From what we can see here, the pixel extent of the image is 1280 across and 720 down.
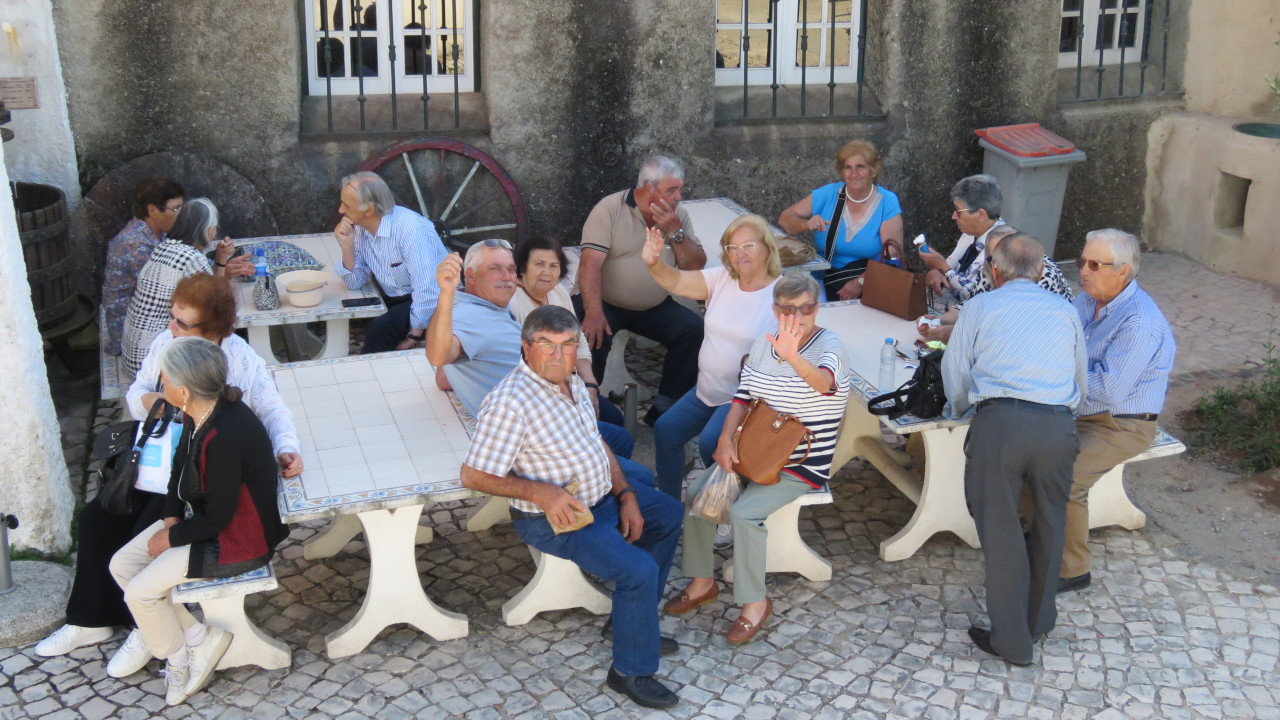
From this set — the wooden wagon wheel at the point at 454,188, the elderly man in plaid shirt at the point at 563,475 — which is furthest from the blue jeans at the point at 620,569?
the wooden wagon wheel at the point at 454,188

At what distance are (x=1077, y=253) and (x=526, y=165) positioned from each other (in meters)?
4.35

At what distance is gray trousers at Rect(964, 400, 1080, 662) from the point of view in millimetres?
4570

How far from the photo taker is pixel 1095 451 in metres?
5.05

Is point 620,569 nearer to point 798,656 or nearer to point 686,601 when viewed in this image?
point 686,601

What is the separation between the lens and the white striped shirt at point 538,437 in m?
4.39

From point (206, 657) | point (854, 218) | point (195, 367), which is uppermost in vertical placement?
point (854, 218)

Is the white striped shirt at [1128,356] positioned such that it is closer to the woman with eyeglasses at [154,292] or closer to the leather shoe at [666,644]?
the leather shoe at [666,644]

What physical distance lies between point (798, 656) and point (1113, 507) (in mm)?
1830

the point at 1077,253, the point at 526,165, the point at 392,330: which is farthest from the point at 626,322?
the point at 1077,253

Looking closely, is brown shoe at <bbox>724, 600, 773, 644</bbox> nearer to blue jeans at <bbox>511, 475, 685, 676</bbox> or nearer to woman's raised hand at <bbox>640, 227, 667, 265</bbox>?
blue jeans at <bbox>511, 475, 685, 676</bbox>

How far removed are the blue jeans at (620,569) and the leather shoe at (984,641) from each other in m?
1.24

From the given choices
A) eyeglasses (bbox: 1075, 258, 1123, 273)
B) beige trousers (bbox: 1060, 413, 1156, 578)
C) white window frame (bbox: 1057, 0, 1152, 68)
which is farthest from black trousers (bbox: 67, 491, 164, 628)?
white window frame (bbox: 1057, 0, 1152, 68)

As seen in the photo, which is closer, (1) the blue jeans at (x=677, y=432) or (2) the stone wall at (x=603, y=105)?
(1) the blue jeans at (x=677, y=432)

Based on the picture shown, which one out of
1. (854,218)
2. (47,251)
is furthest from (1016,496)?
(47,251)
